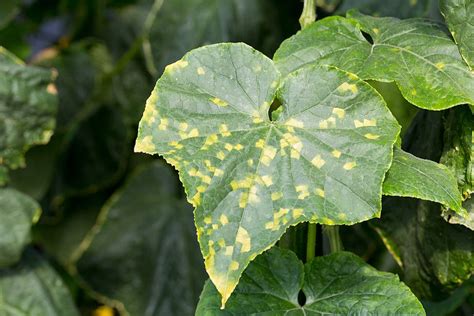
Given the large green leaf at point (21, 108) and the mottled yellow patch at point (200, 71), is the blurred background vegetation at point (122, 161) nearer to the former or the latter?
the large green leaf at point (21, 108)

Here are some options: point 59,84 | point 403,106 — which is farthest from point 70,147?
point 403,106

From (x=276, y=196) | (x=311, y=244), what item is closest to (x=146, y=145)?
(x=276, y=196)

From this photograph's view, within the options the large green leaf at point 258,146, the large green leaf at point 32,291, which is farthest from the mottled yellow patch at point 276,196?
the large green leaf at point 32,291

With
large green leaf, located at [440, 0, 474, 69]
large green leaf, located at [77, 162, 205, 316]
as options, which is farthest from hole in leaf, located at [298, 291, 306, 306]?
large green leaf, located at [77, 162, 205, 316]

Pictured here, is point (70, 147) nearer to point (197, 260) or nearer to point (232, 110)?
point (197, 260)

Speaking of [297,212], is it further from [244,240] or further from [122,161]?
[122,161]

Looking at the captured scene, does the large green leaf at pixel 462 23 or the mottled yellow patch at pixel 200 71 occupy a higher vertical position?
the large green leaf at pixel 462 23

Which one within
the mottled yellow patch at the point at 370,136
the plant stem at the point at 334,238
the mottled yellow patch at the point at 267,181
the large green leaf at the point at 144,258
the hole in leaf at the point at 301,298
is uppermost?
the mottled yellow patch at the point at 370,136
